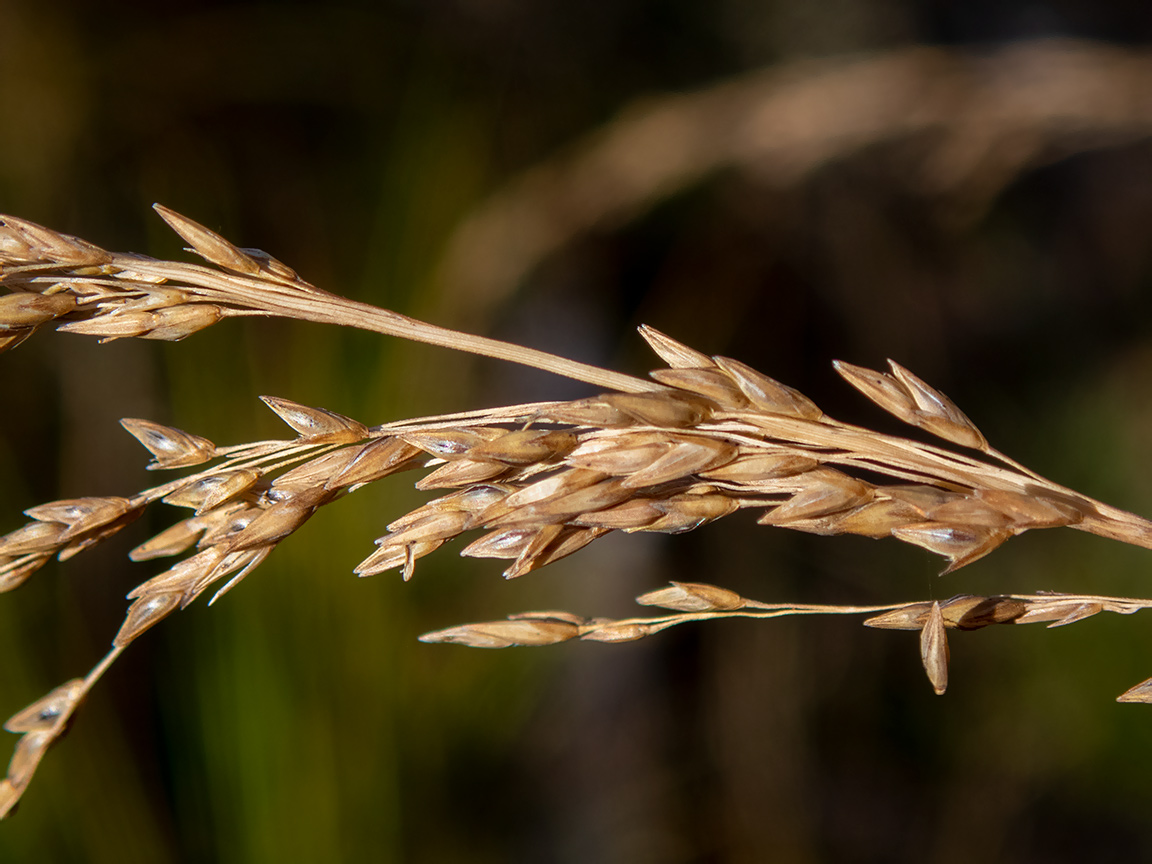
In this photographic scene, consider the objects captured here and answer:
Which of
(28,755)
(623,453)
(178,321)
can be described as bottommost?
(28,755)

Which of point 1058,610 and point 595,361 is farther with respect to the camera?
point 595,361

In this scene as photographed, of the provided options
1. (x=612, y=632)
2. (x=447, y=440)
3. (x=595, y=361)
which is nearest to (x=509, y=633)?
(x=612, y=632)

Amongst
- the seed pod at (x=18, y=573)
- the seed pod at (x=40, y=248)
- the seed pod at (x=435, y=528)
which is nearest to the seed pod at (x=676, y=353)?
the seed pod at (x=435, y=528)

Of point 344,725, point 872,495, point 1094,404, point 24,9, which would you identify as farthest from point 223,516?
point 1094,404

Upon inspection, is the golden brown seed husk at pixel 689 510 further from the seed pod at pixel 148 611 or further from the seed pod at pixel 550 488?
the seed pod at pixel 148 611

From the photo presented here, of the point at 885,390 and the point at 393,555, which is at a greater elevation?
the point at 885,390

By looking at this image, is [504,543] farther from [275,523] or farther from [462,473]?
[275,523]

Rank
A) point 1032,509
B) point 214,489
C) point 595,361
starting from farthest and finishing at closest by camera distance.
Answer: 1. point 595,361
2. point 214,489
3. point 1032,509

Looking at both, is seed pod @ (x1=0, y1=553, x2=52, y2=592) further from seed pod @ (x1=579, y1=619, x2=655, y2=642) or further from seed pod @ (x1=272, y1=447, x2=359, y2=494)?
seed pod @ (x1=579, y1=619, x2=655, y2=642)
